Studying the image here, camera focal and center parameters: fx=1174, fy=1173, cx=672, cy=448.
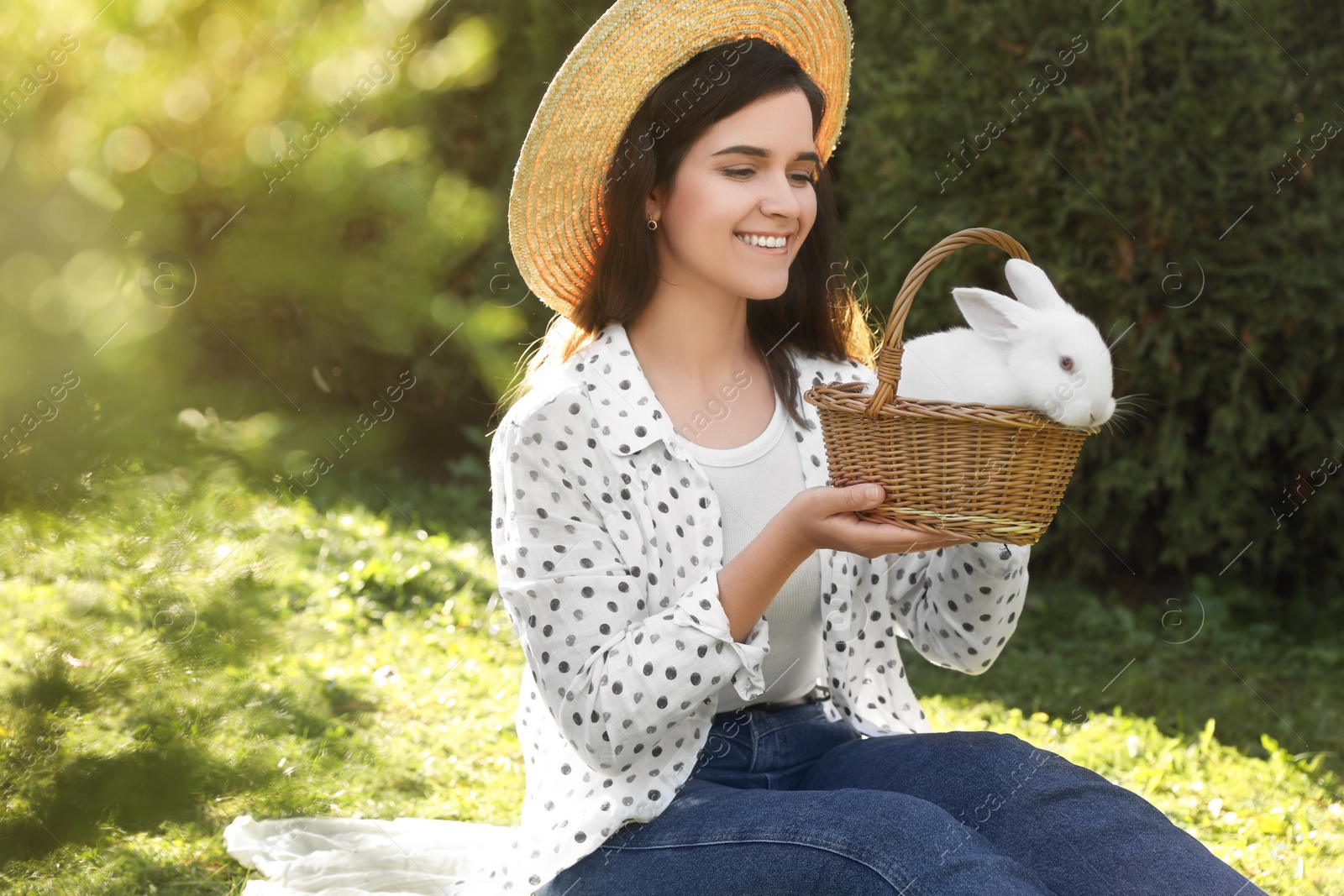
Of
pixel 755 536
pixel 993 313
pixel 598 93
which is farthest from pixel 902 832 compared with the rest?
pixel 598 93

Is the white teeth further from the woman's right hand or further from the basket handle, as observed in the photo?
the woman's right hand

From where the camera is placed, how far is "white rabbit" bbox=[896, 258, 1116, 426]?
202 cm

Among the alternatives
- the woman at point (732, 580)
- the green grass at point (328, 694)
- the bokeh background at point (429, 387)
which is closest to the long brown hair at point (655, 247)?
the woman at point (732, 580)

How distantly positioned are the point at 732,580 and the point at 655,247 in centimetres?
80

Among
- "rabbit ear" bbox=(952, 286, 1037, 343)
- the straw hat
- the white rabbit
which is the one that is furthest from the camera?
the straw hat

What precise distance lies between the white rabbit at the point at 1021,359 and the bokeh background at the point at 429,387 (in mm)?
1003

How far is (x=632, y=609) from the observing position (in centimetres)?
206

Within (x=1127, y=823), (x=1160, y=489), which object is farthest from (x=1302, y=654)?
(x=1127, y=823)

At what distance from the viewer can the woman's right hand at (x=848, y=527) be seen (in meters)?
1.84

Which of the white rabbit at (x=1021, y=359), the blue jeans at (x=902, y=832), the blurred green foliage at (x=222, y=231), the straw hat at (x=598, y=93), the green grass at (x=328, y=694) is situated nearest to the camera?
the blurred green foliage at (x=222, y=231)

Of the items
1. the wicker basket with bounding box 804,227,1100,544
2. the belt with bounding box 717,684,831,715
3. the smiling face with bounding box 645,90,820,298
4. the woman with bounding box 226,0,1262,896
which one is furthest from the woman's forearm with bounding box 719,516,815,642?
the smiling face with bounding box 645,90,820,298

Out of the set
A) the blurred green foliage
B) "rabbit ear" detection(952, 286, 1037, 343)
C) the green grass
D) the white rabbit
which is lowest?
the green grass

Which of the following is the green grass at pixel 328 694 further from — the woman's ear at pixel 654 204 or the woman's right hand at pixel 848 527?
the woman's ear at pixel 654 204

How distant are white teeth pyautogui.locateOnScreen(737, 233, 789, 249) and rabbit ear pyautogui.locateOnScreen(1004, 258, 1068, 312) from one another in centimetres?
44
